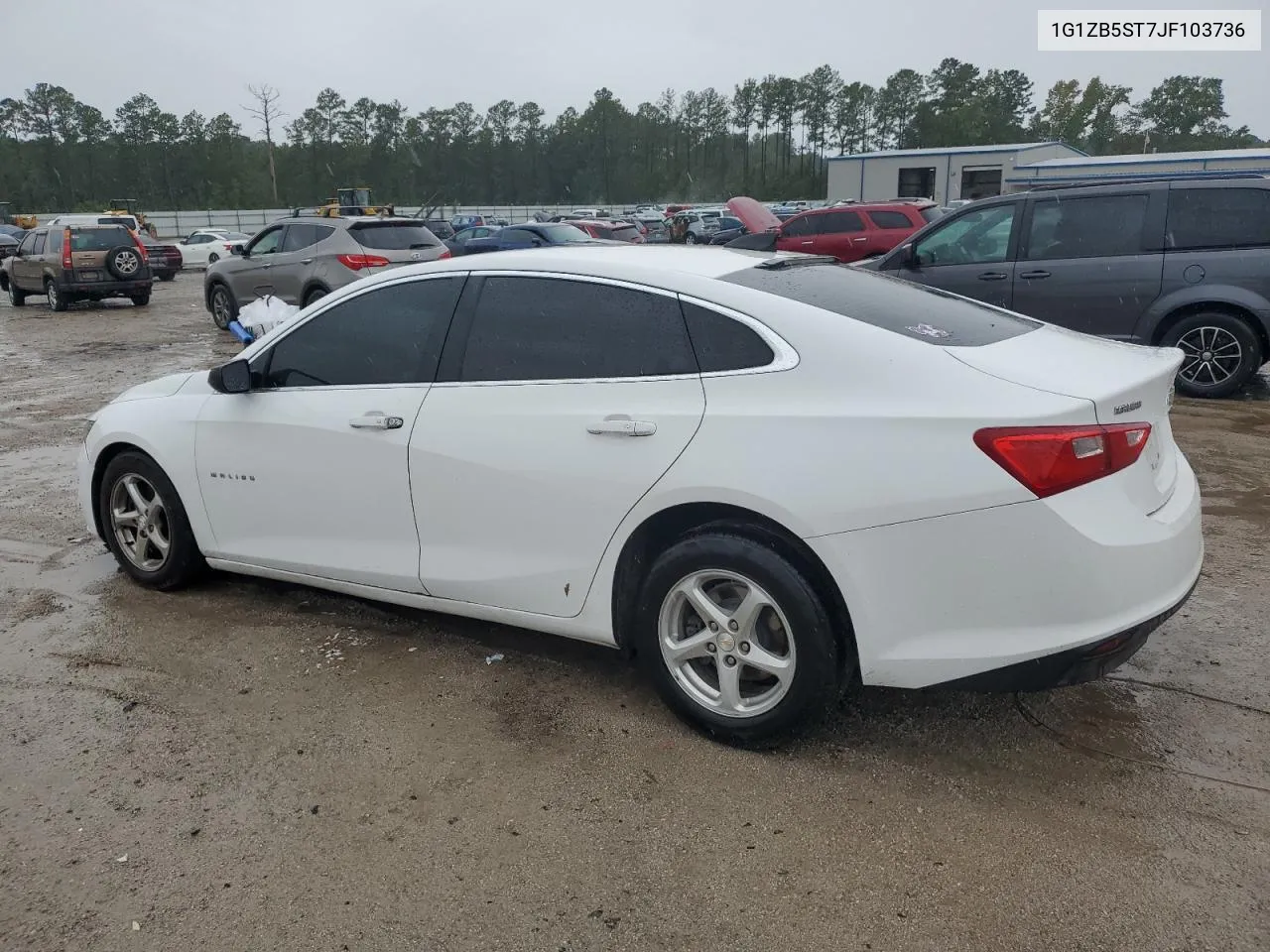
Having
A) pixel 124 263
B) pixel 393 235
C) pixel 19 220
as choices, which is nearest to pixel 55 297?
pixel 124 263

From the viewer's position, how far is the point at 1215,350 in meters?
8.55

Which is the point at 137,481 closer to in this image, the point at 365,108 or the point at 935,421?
the point at 935,421

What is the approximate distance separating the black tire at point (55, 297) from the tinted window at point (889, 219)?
1602 cm

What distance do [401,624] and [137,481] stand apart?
1.51 metres

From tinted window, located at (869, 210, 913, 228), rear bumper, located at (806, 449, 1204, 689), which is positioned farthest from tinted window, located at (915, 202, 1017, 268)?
tinted window, located at (869, 210, 913, 228)

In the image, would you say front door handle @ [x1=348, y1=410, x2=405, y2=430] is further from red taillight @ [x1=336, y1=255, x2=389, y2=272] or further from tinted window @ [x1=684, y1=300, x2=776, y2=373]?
red taillight @ [x1=336, y1=255, x2=389, y2=272]

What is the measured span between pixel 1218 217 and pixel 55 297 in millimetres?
20081

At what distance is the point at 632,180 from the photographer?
10806 centimetres

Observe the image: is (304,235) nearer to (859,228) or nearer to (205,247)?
(859,228)

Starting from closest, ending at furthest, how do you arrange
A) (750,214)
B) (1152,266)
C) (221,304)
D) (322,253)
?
(1152,266) < (750,214) < (322,253) < (221,304)

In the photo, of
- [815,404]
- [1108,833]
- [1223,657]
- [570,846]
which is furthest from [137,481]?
[1223,657]

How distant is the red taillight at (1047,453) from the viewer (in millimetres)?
2689

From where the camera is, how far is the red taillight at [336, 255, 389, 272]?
1358 cm

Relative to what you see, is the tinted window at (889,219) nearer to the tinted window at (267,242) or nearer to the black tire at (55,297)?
the tinted window at (267,242)
